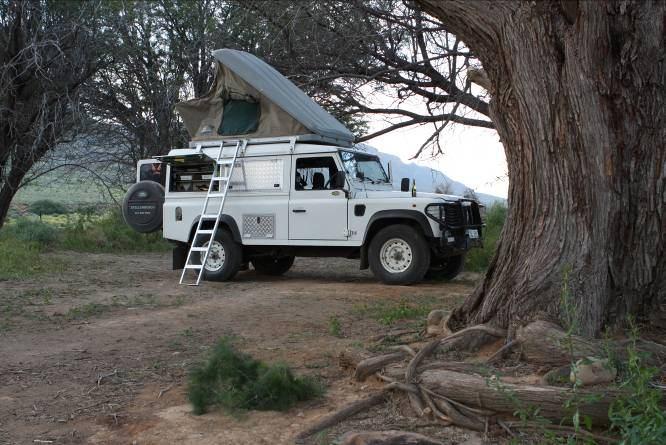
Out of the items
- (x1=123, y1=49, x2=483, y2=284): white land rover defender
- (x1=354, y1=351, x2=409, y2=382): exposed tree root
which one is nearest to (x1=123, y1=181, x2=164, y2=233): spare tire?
(x1=123, y1=49, x2=483, y2=284): white land rover defender

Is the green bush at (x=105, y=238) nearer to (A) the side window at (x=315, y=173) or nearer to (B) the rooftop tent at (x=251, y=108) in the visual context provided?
(B) the rooftop tent at (x=251, y=108)

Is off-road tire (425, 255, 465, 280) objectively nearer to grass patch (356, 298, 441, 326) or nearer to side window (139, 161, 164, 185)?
grass patch (356, 298, 441, 326)

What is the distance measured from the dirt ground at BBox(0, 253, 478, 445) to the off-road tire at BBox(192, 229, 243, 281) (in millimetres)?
333

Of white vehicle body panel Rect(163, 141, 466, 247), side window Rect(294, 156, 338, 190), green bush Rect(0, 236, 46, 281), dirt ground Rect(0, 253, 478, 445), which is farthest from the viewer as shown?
green bush Rect(0, 236, 46, 281)

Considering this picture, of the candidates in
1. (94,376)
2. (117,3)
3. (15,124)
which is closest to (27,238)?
(15,124)

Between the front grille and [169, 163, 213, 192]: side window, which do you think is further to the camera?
[169, 163, 213, 192]: side window

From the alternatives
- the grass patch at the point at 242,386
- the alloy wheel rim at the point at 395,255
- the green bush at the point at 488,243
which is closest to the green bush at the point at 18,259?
the alloy wheel rim at the point at 395,255

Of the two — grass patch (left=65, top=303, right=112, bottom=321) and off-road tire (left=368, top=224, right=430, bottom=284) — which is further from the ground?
off-road tire (left=368, top=224, right=430, bottom=284)

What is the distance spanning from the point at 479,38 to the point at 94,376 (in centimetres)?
368

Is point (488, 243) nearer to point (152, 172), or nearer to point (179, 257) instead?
point (179, 257)

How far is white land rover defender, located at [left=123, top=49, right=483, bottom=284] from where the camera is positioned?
11.0m

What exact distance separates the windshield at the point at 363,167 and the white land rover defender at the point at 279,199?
2 cm

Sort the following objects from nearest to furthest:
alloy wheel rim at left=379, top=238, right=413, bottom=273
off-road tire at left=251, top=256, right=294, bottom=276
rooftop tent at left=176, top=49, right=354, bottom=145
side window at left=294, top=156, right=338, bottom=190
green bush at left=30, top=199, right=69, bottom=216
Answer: alloy wheel rim at left=379, top=238, right=413, bottom=273 < side window at left=294, top=156, right=338, bottom=190 < rooftop tent at left=176, top=49, right=354, bottom=145 < off-road tire at left=251, top=256, right=294, bottom=276 < green bush at left=30, top=199, right=69, bottom=216

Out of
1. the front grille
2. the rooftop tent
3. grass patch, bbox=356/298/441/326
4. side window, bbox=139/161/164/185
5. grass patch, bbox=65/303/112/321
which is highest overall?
the rooftop tent
